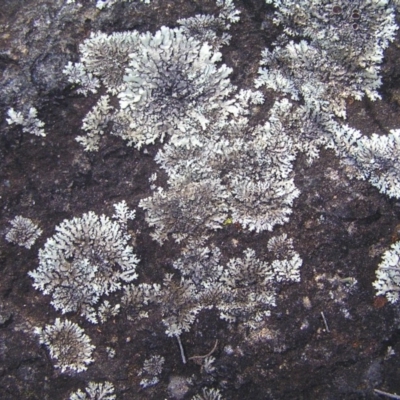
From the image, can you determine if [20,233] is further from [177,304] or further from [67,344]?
[177,304]

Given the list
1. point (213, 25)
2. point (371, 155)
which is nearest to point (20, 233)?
point (213, 25)

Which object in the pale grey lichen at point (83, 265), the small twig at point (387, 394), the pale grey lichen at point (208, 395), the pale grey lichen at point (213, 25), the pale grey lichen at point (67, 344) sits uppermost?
the pale grey lichen at point (213, 25)

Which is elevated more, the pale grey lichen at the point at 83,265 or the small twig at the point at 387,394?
the pale grey lichen at the point at 83,265

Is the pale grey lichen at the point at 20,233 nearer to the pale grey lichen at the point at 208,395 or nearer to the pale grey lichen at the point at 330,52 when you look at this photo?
the pale grey lichen at the point at 208,395

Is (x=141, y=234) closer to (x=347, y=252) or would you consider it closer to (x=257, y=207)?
(x=257, y=207)

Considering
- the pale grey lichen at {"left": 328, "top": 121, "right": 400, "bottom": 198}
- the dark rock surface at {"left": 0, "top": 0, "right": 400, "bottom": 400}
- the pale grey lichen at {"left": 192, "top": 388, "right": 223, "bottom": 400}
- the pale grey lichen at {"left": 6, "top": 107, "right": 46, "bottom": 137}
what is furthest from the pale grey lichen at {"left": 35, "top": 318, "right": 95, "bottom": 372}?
the pale grey lichen at {"left": 328, "top": 121, "right": 400, "bottom": 198}

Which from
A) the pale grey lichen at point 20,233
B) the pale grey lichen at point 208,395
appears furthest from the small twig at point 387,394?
the pale grey lichen at point 20,233

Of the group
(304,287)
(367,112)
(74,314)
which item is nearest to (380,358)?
(304,287)
